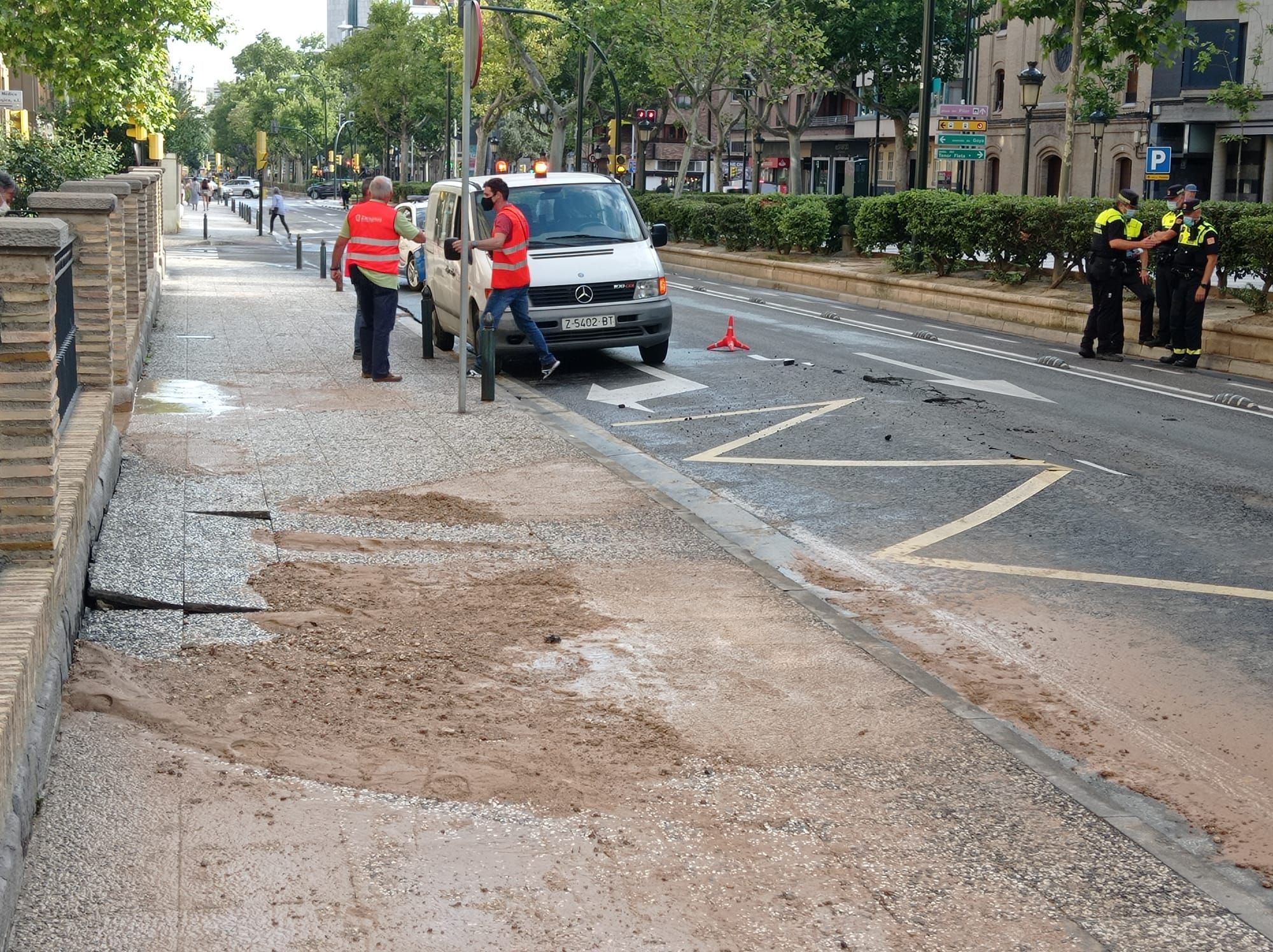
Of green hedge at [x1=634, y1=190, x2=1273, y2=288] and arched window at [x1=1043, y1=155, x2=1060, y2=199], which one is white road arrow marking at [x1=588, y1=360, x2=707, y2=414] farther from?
arched window at [x1=1043, y1=155, x2=1060, y2=199]

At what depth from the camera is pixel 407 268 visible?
28.4m

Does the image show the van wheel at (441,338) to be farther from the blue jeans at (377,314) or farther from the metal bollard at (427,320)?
the blue jeans at (377,314)

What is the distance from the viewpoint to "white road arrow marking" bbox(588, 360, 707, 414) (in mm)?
14125

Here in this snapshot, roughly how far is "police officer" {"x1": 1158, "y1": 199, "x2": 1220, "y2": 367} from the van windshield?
6011 mm

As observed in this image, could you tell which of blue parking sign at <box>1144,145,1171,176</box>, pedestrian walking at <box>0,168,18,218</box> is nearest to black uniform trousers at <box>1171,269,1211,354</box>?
pedestrian walking at <box>0,168,18,218</box>

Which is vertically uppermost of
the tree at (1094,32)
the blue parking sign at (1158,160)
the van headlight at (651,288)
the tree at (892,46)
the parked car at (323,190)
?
the tree at (892,46)

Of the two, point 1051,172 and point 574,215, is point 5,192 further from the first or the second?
point 1051,172

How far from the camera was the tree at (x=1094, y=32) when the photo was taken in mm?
23641

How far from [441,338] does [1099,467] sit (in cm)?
864

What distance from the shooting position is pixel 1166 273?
59.6 feet

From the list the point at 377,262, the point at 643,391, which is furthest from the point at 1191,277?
the point at 377,262

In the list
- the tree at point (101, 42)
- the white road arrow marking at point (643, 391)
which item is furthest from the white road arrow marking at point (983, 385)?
the tree at point (101, 42)

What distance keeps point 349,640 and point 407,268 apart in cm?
2265

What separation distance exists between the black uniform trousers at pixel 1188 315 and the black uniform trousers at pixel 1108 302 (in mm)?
600
